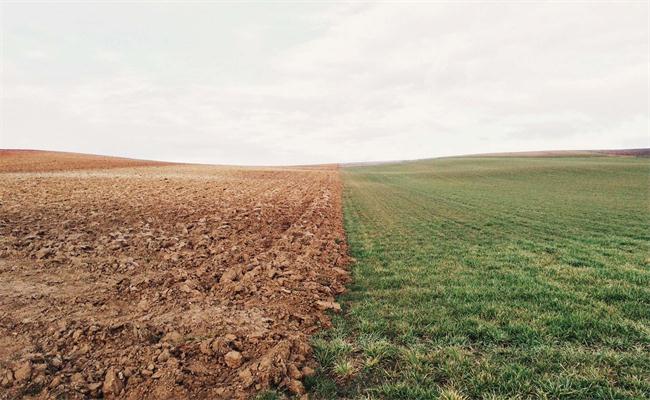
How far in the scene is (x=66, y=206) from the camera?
16219 mm

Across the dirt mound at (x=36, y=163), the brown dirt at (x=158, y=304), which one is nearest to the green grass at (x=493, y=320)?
the brown dirt at (x=158, y=304)

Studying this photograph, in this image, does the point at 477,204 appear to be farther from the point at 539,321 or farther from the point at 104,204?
the point at 104,204

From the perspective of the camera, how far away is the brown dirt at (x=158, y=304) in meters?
4.48

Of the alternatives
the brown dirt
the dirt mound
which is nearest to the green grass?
the brown dirt

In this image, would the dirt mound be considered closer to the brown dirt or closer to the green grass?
the brown dirt

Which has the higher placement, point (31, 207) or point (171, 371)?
point (31, 207)

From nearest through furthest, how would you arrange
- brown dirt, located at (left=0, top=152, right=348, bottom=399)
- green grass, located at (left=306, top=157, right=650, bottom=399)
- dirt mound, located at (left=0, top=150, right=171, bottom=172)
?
green grass, located at (left=306, top=157, right=650, bottom=399), brown dirt, located at (left=0, top=152, right=348, bottom=399), dirt mound, located at (left=0, top=150, right=171, bottom=172)

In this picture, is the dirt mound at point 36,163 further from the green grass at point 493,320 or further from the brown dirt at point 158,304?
the green grass at point 493,320

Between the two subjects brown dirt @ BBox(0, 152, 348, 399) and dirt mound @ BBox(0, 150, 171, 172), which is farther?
dirt mound @ BBox(0, 150, 171, 172)

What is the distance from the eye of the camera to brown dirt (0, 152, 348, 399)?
14.7 feet

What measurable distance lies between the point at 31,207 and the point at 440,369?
18.4 meters

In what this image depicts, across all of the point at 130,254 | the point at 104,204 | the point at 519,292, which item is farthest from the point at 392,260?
the point at 104,204

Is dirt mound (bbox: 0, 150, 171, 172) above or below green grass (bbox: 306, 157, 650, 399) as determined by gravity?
above

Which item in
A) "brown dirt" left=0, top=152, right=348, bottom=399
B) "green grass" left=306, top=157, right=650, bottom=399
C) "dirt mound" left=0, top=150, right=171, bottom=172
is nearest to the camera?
"green grass" left=306, top=157, right=650, bottom=399
